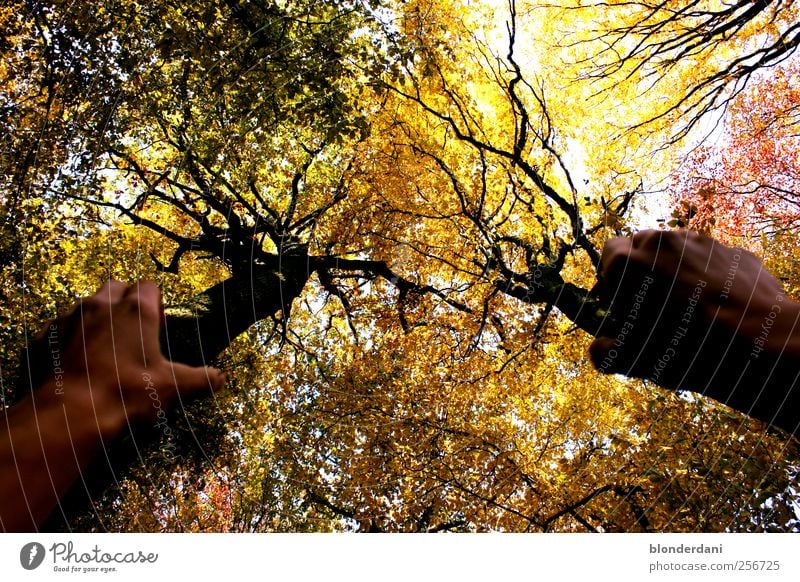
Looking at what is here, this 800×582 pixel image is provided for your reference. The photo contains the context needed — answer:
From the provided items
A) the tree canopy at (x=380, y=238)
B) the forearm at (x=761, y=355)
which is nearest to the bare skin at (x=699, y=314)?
the forearm at (x=761, y=355)

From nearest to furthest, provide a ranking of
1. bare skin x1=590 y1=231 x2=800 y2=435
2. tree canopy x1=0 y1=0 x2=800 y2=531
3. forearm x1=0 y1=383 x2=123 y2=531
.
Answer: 1. bare skin x1=590 y1=231 x2=800 y2=435
2. forearm x1=0 y1=383 x2=123 y2=531
3. tree canopy x1=0 y1=0 x2=800 y2=531

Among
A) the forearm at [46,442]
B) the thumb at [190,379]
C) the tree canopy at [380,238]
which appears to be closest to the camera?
the forearm at [46,442]

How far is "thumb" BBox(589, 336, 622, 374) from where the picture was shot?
1.30m

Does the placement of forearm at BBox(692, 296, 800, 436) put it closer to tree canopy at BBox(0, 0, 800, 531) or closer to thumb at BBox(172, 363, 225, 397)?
thumb at BBox(172, 363, 225, 397)

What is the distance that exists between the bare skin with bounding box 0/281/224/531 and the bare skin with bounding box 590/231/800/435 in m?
1.08

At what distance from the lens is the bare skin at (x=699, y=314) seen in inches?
48.9

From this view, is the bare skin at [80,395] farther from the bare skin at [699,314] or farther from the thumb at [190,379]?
the bare skin at [699,314]

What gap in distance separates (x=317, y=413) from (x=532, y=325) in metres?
5.25

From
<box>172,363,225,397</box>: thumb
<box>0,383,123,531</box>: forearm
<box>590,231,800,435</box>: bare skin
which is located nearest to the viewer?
<box>590,231,800,435</box>: bare skin

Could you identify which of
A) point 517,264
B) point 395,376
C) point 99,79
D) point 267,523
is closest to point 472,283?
point 517,264

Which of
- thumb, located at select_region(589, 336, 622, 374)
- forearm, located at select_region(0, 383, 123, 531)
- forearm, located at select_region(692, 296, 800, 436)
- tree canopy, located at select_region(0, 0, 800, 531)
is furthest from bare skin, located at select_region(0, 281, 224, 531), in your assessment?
tree canopy, located at select_region(0, 0, 800, 531)

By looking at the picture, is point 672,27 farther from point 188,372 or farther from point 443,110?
point 188,372

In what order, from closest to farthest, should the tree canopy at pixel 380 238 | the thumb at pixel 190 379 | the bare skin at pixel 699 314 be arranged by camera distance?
1. the bare skin at pixel 699 314
2. the thumb at pixel 190 379
3. the tree canopy at pixel 380 238

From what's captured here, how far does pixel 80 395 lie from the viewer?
1.37m
